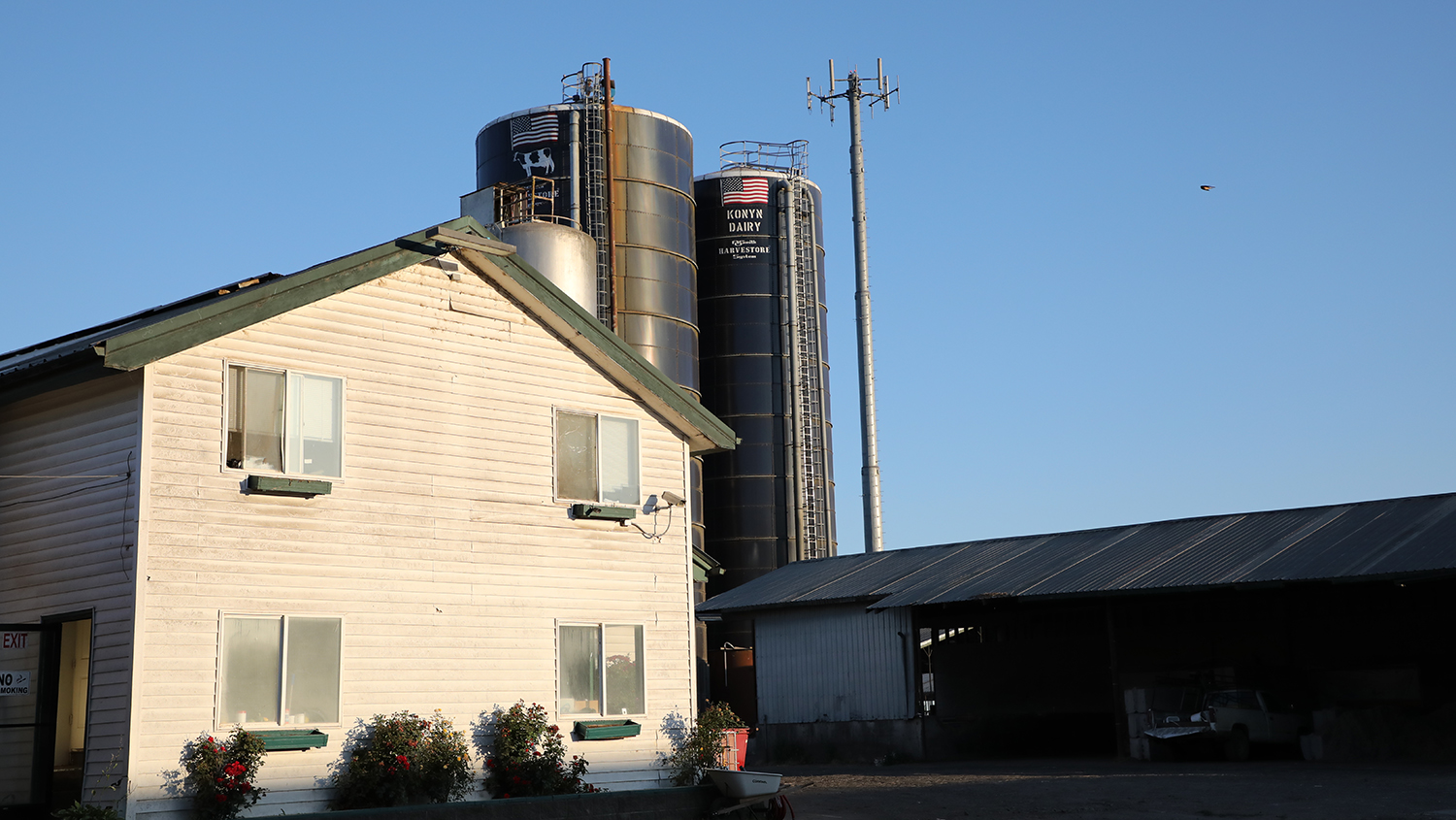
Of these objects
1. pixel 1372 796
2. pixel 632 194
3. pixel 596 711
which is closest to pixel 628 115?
pixel 632 194

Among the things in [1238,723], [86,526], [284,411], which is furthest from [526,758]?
[1238,723]

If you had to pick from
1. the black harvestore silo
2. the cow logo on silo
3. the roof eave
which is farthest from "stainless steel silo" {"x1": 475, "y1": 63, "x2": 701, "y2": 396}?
the roof eave

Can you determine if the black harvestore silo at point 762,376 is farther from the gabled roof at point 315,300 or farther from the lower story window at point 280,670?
the lower story window at point 280,670

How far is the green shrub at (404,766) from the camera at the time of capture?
16.6 metres

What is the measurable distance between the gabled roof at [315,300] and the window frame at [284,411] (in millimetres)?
590

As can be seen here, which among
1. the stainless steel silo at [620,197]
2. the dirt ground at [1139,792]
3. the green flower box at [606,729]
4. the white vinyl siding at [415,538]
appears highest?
the stainless steel silo at [620,197]

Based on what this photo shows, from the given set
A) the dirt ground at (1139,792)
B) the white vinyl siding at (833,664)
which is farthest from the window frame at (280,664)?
the white vinyl siding at (833,664)

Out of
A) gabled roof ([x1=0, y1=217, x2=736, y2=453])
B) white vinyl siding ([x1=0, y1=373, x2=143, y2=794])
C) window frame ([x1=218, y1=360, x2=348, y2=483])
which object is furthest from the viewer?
window frame ([x1=218, y1=360, x2=348, y2=483])

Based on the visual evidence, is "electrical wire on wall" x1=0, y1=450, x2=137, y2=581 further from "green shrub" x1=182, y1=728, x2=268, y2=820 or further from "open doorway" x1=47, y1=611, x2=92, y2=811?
"green shrub" x1=182, y1=728, x2=268, y2=820

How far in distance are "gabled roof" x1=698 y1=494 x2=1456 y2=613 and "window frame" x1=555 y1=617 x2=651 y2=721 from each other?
10502 mm

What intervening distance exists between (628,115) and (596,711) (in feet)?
97.8

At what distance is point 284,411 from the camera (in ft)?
56.3

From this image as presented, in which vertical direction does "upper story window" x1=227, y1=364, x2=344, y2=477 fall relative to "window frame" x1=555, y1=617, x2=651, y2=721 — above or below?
above

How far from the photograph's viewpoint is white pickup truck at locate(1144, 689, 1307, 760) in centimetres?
2723
